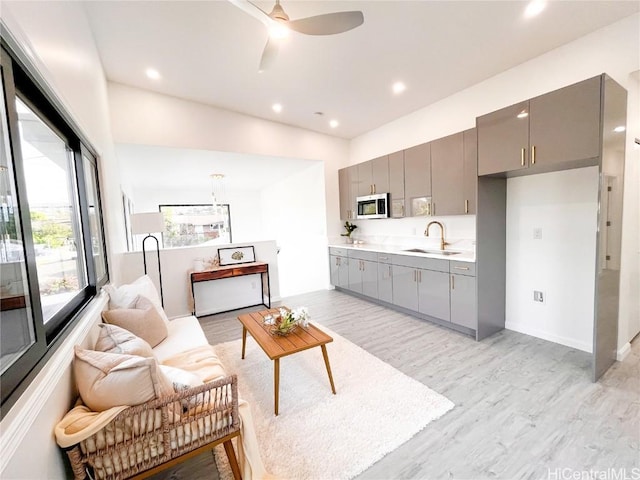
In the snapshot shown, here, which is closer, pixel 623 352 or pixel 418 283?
pixel 623 352

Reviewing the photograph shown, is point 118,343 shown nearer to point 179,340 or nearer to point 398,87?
point 179,340

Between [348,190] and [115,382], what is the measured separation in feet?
14.9

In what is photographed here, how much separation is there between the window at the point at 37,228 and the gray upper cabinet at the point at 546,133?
Result: 3.42 metres

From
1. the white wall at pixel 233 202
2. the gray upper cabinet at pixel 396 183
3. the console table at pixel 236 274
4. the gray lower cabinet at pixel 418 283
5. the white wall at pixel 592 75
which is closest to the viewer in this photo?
the white wall at pixel 592 75

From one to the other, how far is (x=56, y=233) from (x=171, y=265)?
2492 millimetres

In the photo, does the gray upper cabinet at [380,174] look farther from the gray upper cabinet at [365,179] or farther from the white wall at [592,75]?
the white wall at [592,75]

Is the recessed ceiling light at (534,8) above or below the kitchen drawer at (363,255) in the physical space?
above

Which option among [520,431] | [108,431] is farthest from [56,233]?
[520,431]

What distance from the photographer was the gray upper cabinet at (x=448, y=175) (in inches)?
129

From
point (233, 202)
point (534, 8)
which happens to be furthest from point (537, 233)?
point (233, 202)

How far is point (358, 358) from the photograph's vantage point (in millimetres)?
2672

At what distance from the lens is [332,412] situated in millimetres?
1961

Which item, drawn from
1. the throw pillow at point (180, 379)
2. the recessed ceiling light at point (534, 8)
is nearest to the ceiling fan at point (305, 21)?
the recessed ceiling light at point (534, 8)

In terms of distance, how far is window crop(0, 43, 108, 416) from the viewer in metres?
0.98
